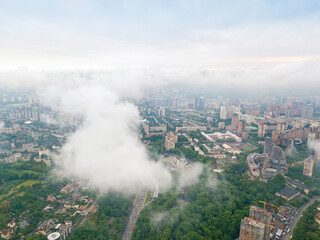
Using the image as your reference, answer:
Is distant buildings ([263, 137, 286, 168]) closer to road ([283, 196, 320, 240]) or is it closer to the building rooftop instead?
the building rooftop

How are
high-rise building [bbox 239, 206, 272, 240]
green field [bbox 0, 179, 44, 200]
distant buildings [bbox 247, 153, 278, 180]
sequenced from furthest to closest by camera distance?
1. distant buildings [bbox 247, 153, 278, 180]
2. green field [bbox 0, 179, 44, 200]
3. high-rise building [bbox 239, 206, 272, 240]

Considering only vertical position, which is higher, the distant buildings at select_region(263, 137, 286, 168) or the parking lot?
the distant buildings at select_region(263, 137, 286, 168)

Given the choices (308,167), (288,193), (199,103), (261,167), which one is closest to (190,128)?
(261,167)

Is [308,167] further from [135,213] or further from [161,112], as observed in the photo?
[161,112]

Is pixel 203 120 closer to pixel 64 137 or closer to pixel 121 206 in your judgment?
pixel 64 137

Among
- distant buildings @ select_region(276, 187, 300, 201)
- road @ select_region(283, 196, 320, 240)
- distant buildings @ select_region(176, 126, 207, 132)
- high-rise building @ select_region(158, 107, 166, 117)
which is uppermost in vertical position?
high-rise building @ select_region(158, 107, 166, 117)

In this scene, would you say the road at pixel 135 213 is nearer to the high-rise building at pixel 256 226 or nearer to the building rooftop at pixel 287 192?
the high-rise building at pixel 256 226

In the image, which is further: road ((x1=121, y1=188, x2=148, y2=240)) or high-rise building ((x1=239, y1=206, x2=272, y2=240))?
road ((x1=121, y1=188, x2=148, y2=240))

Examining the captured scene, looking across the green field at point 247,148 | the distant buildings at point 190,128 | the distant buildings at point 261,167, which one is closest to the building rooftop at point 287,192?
the distant buildings at point 261,167

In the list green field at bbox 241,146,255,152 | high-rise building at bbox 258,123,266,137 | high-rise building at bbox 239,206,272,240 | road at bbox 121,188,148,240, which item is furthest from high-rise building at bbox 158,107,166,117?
high-rise building at bbox 239,206,272,240
